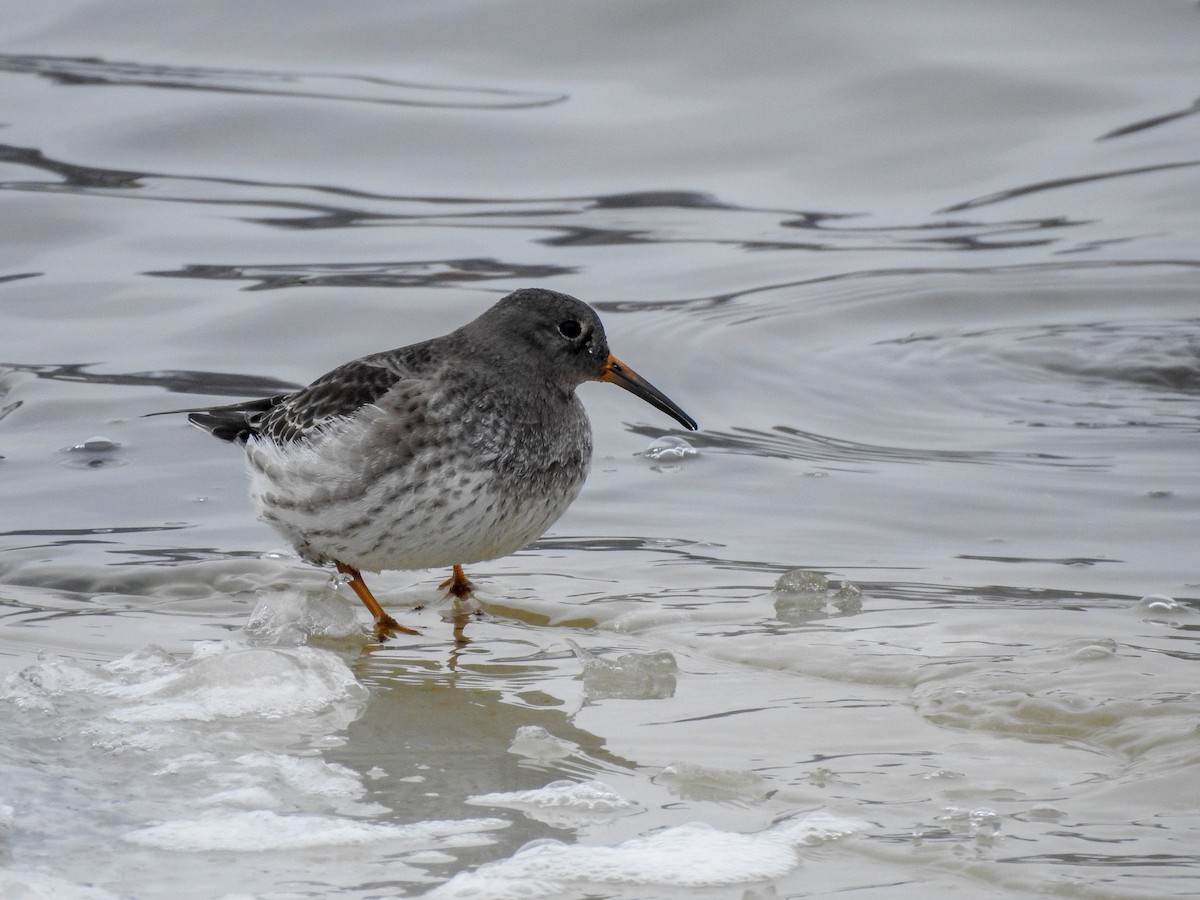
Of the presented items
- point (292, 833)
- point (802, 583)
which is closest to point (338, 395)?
point (802, 583)

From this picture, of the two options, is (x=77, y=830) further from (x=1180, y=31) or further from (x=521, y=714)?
(x=1180, y=31)

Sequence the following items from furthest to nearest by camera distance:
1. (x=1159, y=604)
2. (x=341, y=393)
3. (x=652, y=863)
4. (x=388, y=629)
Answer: (x=341, y=393) < (x=388, y=629) < (x=1159, y=604) < (x=652, y=863)

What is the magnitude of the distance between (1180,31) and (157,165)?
32.3 ft

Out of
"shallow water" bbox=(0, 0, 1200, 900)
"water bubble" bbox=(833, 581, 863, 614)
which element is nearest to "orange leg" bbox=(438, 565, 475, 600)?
"shallow water" bbox=(0, 0, 1200, 900)

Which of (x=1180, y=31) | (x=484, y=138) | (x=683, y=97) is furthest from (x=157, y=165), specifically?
(x=1180, y=31)

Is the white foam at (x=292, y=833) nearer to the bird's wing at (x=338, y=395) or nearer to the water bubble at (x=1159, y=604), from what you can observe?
the bird's wing at (x=338, y=395)

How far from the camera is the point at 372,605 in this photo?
20.4 ft

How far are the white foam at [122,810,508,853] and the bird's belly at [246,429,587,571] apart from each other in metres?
1.90

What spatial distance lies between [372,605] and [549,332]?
4.52ft

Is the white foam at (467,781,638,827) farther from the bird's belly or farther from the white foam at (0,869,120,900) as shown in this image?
the bird's belly

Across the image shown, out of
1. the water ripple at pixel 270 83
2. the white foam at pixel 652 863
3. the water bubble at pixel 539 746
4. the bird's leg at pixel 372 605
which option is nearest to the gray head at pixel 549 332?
the bird's leg at pixel 372 605

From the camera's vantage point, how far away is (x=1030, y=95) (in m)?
14.2

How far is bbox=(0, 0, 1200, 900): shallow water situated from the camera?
13.7 ft

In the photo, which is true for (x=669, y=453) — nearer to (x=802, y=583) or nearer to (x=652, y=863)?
(x=802, y=583)
